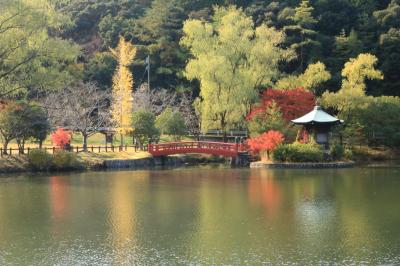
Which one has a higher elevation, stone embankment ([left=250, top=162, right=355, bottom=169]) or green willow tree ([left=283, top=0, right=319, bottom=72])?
green willow tree ([left=283, top=0, right=319, bottom=72])

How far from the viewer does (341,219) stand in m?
20.6

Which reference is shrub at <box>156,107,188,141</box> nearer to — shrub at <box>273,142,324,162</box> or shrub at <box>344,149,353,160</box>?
shrub at <box>273,142,324,162</box>

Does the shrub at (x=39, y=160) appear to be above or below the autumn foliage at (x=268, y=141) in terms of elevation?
below

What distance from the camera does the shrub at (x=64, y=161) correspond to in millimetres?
36375

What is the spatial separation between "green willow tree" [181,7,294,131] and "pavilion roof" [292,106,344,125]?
19.1ft

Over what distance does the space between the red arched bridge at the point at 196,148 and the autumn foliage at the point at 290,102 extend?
282cm

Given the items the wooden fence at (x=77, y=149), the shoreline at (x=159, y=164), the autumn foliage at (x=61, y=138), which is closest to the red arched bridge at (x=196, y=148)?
the shoreline at (x=159, y=164)

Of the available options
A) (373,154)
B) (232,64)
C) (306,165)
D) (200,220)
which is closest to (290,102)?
(232,64)

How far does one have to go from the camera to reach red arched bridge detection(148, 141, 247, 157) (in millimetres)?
41375

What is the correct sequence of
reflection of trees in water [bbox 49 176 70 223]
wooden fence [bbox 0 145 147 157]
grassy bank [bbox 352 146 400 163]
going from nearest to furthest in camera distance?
reflection of trees in water [bbox 49 176 70 223] → wooden fence [bbox 0 145 147 157] → grassy bank [bbox 352 146 400 163]

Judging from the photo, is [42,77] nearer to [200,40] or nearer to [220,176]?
[220,176]

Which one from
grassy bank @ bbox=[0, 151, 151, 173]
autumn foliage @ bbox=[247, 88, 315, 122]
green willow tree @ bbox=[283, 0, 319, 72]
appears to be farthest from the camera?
green willow tree @ bbox=[283, 0, 319, 72]

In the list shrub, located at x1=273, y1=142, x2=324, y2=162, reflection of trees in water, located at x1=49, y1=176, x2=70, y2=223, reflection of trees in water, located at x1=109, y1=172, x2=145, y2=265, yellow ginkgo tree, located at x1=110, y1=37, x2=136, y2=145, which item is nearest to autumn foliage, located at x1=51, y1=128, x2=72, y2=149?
yellow ginkgo tree, located at x1=110, y1=37, x2=136, y2=145

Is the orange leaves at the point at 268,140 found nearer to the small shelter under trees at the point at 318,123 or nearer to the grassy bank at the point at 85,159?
the small shelter under trees at the point at 318,123
